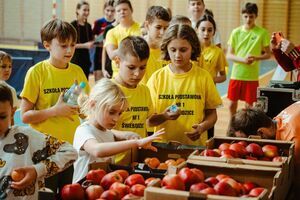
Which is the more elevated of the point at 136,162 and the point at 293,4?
the point at 293,4

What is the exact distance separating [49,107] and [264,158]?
1.49 metres

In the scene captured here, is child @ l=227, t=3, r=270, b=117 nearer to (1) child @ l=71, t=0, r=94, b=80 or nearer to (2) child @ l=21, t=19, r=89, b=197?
(1) child @ l=71, t=0, r=94, b=80

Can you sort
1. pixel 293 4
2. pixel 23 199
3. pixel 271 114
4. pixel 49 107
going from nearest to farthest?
pixel 23 199 < pixel 49 107 < pixel 271 114 < pixel 293 4

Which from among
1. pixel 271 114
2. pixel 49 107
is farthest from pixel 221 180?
pixel 271 114

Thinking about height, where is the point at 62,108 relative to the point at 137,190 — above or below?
above

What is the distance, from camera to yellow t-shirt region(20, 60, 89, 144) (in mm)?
3732

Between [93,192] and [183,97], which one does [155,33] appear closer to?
[183,97]

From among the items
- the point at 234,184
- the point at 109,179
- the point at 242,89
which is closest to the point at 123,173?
the point at 109,179

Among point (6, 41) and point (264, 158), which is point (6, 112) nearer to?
point (264, 158)

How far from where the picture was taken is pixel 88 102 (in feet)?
10.1

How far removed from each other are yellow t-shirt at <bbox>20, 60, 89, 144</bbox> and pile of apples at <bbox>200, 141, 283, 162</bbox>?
3.88 ft

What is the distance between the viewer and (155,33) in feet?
15.7

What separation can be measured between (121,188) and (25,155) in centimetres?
49

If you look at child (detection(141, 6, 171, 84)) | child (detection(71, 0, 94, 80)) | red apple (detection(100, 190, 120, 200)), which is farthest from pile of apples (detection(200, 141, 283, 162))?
child (detection(71, 0, 94, 80))
